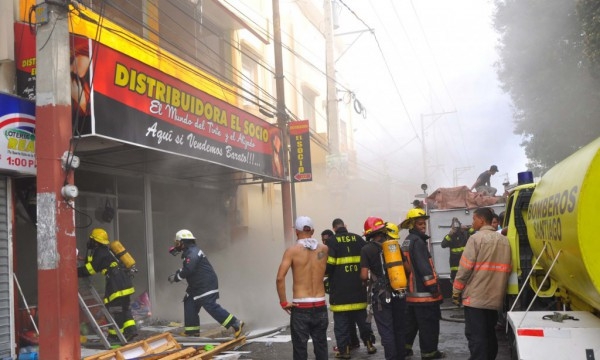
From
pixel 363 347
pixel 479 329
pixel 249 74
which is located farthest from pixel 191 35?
pixel 479 329

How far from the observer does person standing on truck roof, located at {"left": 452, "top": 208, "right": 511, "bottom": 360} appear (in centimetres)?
524

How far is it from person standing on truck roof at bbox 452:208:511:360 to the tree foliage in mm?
9968

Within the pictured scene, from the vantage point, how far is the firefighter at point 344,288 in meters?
6.49

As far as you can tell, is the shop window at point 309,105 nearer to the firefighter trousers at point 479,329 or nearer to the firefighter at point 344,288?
the firefighter at point 344,288

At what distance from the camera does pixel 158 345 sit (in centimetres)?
646

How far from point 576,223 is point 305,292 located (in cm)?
295

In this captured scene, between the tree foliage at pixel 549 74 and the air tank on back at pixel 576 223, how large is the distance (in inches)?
430

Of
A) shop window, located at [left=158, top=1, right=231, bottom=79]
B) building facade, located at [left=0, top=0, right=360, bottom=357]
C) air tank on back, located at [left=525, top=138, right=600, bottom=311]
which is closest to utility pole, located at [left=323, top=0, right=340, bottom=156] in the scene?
building facade, located at [left=0, top=0, right=360, bottom=357]

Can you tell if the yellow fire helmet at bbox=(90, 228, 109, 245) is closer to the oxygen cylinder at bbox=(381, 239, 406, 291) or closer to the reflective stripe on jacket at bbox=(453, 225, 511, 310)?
the oxygen cylinder at bbox=(381, 239, 406, 291)

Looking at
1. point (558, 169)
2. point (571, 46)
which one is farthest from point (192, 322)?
point (571, 46)

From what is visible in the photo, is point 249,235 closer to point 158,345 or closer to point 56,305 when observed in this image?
point 158,345

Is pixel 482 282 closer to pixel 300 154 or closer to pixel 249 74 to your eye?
pixel 300 154

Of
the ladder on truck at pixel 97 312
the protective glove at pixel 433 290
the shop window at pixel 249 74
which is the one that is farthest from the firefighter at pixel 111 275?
the shop window at pixel 249 74

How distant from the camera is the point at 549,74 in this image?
16406 millimetres
